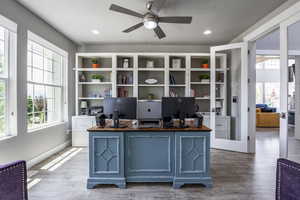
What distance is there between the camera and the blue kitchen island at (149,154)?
8.63 feet

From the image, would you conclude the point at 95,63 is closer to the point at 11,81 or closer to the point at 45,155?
the point at 11,81

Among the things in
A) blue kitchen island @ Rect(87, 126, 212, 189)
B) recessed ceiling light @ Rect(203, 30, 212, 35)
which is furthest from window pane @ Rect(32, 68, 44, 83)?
recessed ceiling light @ Rect(203, 30, 212, 35)

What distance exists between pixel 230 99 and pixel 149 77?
7.55 ft

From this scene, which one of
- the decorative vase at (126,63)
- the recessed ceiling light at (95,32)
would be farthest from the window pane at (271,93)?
the recessed ceiling light at (95,32)

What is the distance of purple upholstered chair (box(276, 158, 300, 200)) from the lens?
1.38 m

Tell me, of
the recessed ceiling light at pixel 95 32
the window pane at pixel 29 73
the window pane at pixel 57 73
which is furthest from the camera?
the window pane at pixel 57 73

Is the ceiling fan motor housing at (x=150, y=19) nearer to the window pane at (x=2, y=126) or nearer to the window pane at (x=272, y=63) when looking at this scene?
the window pane at (x=2, y=126)

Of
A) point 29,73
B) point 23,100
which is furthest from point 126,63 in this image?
point 23,100

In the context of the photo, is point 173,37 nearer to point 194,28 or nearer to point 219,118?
point 194,28

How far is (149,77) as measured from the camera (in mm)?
5418

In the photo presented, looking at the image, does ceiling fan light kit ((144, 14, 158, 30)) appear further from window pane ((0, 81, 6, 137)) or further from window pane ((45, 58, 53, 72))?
window pane ((45, 58, 53, 72))

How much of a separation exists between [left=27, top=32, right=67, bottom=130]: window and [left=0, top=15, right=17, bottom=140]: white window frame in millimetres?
453

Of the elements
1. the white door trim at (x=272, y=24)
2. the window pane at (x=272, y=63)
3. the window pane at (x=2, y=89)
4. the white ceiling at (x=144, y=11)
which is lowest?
the window pane at (x=2, y=89)

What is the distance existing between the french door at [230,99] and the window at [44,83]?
3.85 metres
